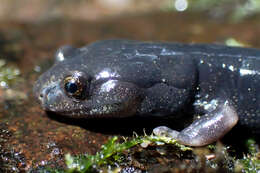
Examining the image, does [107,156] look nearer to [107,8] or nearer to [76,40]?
[76,40]

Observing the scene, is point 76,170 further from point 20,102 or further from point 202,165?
point 20,102

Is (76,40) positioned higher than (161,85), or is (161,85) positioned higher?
(161,85)

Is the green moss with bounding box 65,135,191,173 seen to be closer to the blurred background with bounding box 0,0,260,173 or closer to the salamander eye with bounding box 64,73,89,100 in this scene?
the blurred background with bounding box 0,0,260,173

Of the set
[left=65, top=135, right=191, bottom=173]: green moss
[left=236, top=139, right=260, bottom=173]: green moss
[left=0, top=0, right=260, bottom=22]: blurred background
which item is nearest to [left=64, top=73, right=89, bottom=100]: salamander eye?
[left=65, top=135, right=191, bottom=173]: green moss

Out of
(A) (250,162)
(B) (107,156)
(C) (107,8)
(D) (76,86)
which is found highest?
(D) (76,86)

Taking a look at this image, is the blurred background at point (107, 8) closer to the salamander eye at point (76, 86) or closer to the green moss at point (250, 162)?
the salamander eye at point (76, 86)

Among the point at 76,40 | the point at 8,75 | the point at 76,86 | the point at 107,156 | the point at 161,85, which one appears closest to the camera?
the point at 107,156

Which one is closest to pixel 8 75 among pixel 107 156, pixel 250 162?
pixel 107 156

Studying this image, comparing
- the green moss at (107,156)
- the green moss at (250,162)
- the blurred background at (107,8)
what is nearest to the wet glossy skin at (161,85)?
the green moss at (107,156)
